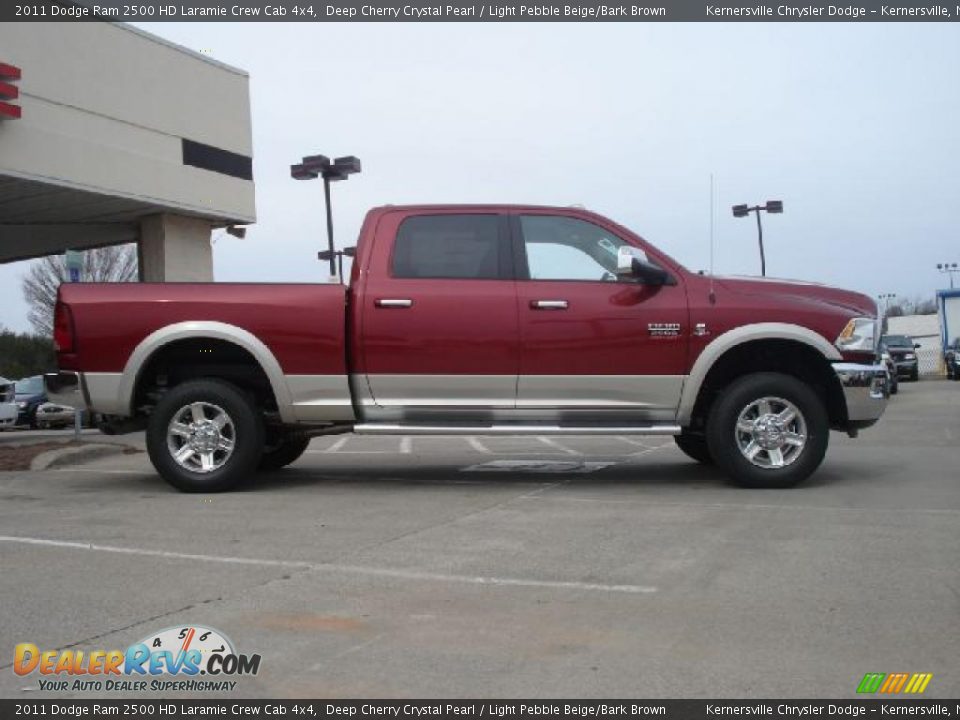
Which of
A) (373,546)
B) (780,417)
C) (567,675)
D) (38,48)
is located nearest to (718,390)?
(780,417)

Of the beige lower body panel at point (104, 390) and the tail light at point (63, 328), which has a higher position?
the tail light at point (63, 328)

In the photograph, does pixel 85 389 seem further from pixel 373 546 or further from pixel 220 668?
pixel 220 668

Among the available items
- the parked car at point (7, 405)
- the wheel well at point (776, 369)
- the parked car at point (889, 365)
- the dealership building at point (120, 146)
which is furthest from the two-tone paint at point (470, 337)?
the parked car at point (7, 405)

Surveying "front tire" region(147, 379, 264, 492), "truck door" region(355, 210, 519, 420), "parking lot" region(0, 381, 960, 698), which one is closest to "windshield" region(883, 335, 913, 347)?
"parking lot" region(0, 381, 960, 698)

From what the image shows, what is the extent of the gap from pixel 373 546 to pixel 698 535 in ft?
6.63

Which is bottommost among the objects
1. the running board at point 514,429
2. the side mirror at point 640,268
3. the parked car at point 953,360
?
the parked car at point 953,360

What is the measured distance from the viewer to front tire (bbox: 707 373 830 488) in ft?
24.8

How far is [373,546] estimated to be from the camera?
5891 mm

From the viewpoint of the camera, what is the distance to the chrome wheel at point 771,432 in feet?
24.9

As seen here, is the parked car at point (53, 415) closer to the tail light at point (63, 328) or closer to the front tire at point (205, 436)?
the tail light at point (63, 328)

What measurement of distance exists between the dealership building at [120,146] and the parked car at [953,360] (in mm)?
25129

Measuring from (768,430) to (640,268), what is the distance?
5.35 feet

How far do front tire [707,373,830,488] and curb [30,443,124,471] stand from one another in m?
6.79

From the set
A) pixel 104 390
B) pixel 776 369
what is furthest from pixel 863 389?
pixel 104 390
